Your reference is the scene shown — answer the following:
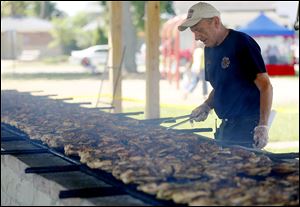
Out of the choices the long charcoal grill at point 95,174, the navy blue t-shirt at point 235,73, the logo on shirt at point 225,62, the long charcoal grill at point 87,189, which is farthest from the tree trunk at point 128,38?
the long charcoal grill at point 87,189

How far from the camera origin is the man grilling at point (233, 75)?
509 cm

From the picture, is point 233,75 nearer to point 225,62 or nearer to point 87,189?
point 225,62

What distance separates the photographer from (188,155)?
4.23 m

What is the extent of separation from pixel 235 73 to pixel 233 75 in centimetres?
2

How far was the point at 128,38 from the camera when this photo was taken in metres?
Answer: 28.4

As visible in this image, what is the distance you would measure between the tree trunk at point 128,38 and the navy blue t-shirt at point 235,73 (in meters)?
21.8

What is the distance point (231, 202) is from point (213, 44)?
249 centimetres

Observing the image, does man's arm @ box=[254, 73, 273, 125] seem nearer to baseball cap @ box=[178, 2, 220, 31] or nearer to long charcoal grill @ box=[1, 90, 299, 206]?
long charcoal grill @ box=[1, 90, 299, 206]

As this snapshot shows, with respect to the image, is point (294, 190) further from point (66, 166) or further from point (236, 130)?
point (236, 130)

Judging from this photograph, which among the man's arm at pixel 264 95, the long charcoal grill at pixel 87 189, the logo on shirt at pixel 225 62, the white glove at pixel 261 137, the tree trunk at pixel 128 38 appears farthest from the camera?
the tree trunk at pixel 128 38

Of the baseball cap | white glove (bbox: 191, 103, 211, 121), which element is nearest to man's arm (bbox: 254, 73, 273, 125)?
the baseball cap

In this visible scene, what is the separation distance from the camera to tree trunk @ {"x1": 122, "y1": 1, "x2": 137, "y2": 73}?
27478 mm

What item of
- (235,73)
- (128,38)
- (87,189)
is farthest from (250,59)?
(128,38)

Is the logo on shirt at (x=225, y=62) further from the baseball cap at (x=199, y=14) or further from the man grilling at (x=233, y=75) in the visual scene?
the baseball cap at (x=199, y=14)
